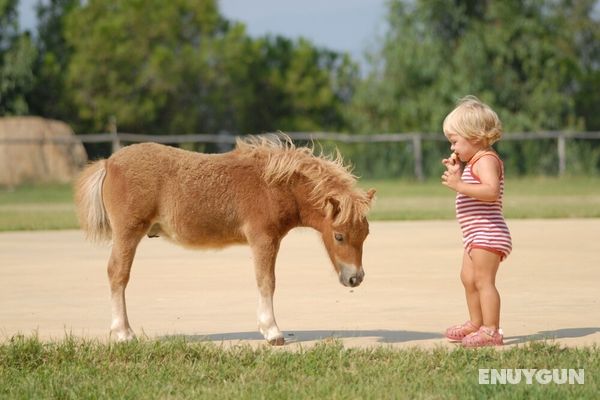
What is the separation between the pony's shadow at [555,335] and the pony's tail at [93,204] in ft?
10.2

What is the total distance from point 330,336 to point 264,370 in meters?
1.44

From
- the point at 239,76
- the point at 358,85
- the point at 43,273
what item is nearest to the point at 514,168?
the point at 358,85

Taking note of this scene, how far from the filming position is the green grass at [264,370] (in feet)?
20.2

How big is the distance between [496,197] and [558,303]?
2013 millimetres

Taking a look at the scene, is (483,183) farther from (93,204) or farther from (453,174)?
(93,204)

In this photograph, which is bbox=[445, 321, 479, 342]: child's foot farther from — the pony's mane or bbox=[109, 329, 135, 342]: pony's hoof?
bbox=[109, 329, 135, 342]: pony's hoof

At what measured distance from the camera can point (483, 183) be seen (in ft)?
26.2

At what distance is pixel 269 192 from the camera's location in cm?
812

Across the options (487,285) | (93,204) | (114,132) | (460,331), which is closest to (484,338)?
(460,331)

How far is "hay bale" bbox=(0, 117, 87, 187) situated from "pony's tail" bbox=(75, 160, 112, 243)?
30.0m

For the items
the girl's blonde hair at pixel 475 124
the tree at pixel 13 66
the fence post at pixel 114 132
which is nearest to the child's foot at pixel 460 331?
the girl's blonde hair at pixel 475 124

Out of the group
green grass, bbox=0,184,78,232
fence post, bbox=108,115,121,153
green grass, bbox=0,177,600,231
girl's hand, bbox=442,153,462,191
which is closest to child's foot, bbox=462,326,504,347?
girl's hand, bbox=442,153,462,191

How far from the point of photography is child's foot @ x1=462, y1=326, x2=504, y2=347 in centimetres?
761

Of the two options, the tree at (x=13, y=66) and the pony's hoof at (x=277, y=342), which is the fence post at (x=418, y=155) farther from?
the pony's hoof at (x=277, y=342)
